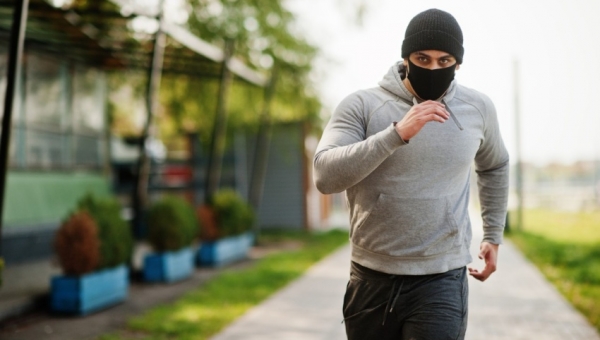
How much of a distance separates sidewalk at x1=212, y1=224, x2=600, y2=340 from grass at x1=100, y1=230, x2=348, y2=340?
0.23 meters

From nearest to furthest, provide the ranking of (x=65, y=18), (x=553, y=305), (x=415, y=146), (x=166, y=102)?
(x=415, y=146)
(x=553, y=305)
(x=65, y=18)
(x=166, y=102)

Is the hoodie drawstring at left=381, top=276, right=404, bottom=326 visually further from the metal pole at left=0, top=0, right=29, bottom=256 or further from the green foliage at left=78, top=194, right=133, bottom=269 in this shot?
the green foliage at left=78, top=194, right=133, bottom=269

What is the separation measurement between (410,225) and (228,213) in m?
10.7

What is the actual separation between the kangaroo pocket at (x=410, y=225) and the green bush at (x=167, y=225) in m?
7.94

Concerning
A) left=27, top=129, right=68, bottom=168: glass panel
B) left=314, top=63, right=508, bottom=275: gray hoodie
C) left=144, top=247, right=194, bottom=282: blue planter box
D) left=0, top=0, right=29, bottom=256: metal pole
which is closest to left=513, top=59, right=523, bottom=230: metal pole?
left=27, top=129, right=68, bottom=168: glass panel

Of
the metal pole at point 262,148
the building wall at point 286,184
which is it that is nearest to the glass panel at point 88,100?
the metal pole at point 262,148

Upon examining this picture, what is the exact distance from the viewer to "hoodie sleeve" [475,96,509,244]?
3.25 metres

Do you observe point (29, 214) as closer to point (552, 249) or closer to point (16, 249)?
point (16, 249)

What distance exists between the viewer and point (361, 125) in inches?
112

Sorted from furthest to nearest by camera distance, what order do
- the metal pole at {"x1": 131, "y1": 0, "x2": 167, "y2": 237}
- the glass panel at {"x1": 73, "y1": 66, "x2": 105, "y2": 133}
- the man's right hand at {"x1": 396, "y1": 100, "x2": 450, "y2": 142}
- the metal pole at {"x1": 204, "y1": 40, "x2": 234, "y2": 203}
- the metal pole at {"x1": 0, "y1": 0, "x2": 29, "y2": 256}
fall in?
the glass panel at {"x1": 73, "y1": 66, "x2": 105, "y2": 133} < the metal pole at {"x1": 204, "y1": 40, "x2": 234, "y2": 203} < the metal pole at {"x1": 131, "y1": 0, "x2": 167, "y2": 237} < the metal pole at {"x1": 0, "y1": 0, "x2": 29, "y2": 256} < the man's right hand at {"x1": 396, "y1": 100, "x2": 450, "y2": 142}

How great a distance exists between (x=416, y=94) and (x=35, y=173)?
36.9 feet

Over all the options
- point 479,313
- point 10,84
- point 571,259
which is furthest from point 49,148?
point 571,259

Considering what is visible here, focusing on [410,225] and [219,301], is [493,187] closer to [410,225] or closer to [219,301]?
[410,225]

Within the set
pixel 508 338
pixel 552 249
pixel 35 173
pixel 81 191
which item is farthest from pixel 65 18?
pixel 552 249
